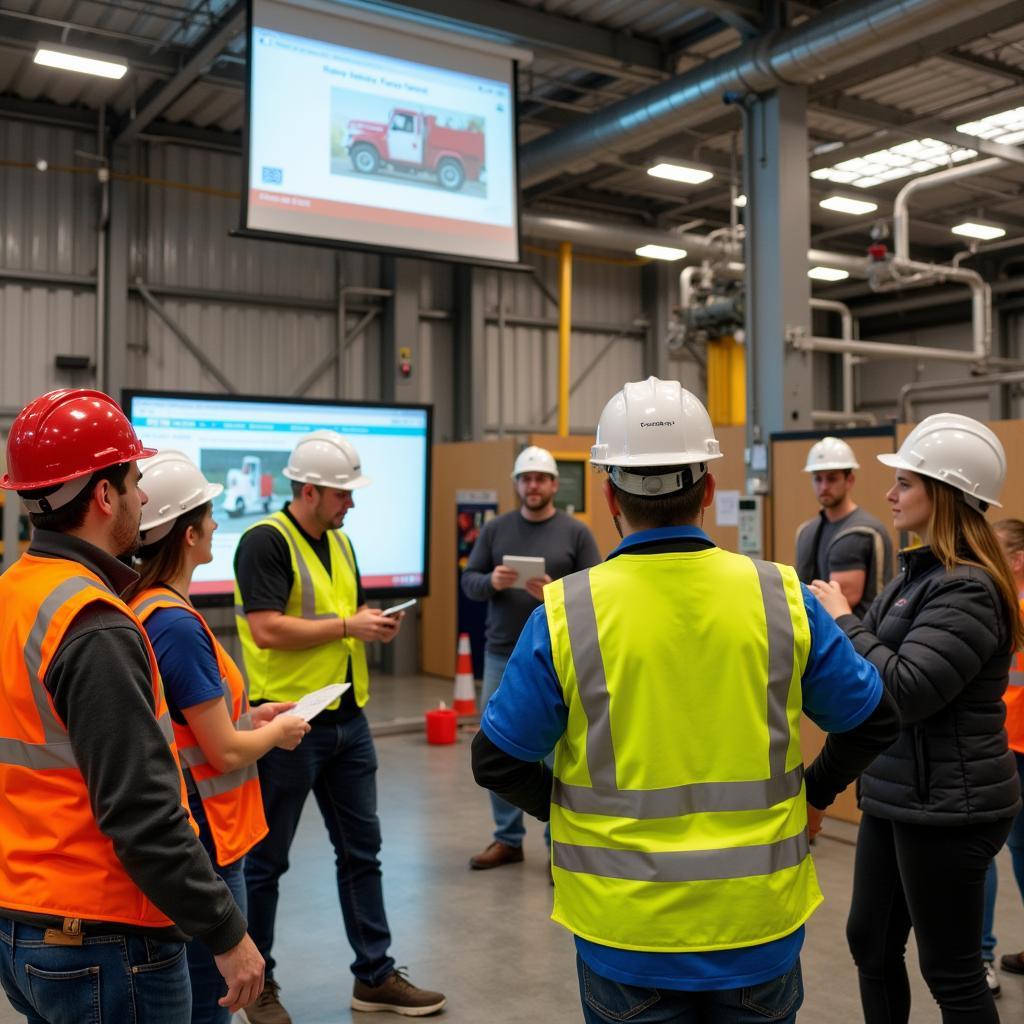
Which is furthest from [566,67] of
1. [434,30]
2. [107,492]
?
[107,492]

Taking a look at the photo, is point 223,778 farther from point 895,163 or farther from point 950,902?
point 895,163

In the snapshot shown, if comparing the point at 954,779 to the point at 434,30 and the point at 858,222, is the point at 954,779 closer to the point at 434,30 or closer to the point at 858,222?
the point at 434,30

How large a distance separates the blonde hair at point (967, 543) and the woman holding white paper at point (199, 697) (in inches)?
59.5

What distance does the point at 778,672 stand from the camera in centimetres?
173

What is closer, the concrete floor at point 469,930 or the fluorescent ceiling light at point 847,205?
the concrete floor at point 469,930

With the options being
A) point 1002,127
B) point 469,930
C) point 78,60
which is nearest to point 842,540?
point 469,930

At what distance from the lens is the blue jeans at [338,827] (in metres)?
3.26

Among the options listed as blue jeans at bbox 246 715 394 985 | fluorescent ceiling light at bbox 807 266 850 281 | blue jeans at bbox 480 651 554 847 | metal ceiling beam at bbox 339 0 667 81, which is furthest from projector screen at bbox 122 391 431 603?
fluorescent ceiling light at bbox 807 266 850 281

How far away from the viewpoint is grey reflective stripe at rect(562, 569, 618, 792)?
1.69 meters

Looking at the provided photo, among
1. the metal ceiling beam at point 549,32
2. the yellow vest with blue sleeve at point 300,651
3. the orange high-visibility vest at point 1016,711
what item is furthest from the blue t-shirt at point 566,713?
the metal ceiling beam at point 549,32

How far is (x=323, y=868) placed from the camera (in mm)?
4969

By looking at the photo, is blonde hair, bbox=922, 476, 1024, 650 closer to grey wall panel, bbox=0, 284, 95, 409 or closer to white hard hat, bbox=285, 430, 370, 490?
white hard hat, bbox=285, 430, 370, 490

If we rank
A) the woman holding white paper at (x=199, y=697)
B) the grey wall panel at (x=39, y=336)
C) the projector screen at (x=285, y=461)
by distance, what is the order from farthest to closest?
the grey wall panel at (x=39, y=336) → the projector screen at (x=285, y=461) → the woman holding white paper at (x=199, y=697)

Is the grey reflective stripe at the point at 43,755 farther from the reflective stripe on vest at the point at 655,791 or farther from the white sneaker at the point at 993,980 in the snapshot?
the white sneaker at the point at 993,980
